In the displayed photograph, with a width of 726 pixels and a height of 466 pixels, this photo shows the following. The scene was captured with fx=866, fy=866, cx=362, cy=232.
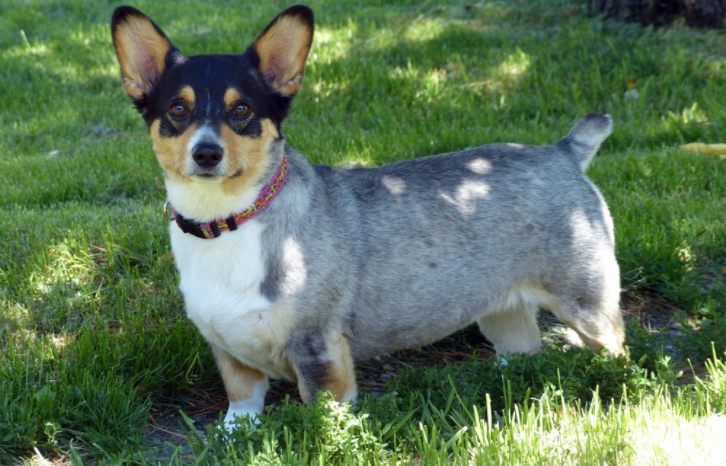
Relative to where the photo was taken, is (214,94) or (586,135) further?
(586,135)

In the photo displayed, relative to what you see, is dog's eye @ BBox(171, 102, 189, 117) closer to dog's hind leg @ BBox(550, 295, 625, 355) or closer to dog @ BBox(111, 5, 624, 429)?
dog @ BBox(111, 5, 624, 429)

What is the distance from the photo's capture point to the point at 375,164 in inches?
251

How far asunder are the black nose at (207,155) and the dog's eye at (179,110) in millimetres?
264

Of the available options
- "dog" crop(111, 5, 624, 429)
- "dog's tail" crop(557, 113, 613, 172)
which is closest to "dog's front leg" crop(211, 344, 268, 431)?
"dog" crop(111, 5, 624, 429)

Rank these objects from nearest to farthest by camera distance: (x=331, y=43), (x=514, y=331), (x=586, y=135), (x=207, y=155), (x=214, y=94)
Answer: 1. (x=207, y=155)
2. (x=214, y=94)
3. (x=586, y=135)
4. (x=514, y=331)
5. (x=331, y=43)

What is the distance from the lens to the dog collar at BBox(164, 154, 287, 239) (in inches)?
141

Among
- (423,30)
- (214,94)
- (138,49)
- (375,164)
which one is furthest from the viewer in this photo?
(423,30)

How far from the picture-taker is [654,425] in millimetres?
3135

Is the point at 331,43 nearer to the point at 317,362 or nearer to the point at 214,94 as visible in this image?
the point at 214,94

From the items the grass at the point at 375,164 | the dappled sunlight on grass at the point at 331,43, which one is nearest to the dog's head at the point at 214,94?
the grass at the point at 375,164

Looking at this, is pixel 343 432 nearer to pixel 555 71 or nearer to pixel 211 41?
pixel 555 71

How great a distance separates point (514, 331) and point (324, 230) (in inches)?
54.5

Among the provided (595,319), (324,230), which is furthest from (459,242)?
Answer: (595,319)

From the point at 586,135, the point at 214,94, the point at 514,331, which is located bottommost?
the point at 514,331
